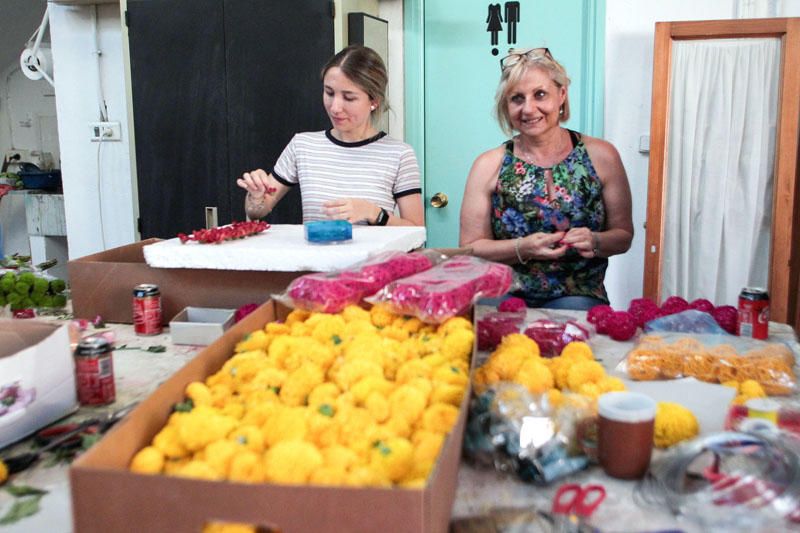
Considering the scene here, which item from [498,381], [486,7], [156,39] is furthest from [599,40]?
[498,381]

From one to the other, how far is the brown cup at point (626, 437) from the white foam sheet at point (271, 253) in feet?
2.35

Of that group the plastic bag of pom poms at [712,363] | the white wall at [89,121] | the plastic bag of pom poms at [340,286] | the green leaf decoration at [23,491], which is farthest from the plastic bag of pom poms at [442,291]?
the white wall at [89,121]

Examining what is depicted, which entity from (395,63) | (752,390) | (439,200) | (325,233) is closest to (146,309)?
(325,233)

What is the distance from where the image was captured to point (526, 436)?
94 cm

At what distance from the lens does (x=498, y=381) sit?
111 centimetres

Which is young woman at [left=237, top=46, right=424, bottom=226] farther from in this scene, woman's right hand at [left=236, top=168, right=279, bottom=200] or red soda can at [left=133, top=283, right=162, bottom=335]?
red soda can at [left=133, top=283, right=162, bottom=335]

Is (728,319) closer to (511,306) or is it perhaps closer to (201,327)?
(511,306)

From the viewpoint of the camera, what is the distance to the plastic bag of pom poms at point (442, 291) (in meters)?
1.23

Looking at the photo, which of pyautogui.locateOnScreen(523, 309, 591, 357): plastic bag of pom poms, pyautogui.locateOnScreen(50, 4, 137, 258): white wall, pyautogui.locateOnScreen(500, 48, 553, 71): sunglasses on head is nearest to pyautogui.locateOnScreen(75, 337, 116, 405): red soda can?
pyautogui.locateOnScreen(523, 309, 591, 357): plastic bag of pom poms

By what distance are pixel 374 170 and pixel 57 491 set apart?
4.93ft

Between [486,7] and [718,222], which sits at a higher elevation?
[486,7]

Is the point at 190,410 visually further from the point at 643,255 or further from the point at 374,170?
the point at 643,255

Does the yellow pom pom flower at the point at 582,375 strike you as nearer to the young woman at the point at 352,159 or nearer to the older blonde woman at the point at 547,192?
the older blonde woman at the point at 547,192

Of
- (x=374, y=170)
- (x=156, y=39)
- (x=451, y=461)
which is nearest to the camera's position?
(x=451, y=461)
